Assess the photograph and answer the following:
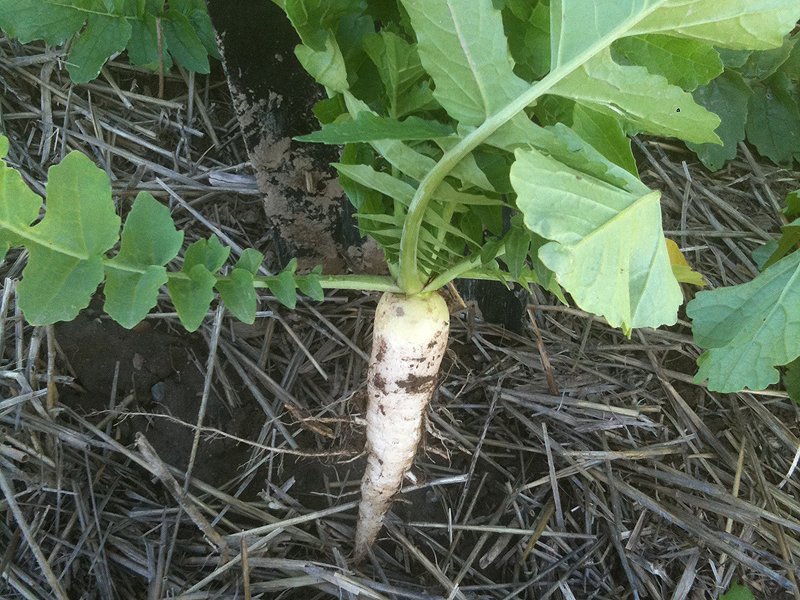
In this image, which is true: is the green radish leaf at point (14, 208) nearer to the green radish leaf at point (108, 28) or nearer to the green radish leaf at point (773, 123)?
the green radish leaf at point (108, 28)

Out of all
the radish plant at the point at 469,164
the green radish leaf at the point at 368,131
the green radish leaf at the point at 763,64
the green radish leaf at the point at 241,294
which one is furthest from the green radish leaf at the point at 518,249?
the green radish leaf at the point at 763,64

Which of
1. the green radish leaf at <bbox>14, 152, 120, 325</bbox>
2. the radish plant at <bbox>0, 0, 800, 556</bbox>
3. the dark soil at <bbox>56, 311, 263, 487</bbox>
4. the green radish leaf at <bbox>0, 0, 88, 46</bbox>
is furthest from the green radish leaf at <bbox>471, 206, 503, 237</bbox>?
the green radish leaf at <bbox>0, 0, 88, 46</bbox>

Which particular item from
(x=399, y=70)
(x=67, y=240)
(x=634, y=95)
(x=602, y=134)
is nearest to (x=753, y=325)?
(x=602, y=134)

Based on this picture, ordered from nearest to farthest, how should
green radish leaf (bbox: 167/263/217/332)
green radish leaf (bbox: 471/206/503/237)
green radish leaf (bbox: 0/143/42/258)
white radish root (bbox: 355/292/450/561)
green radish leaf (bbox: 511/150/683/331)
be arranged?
green radish leaf (bbox: 511/150/683/331) < green radish leaf (bbox: 0/143/42/258) < green radish leaf (bbox: 167/263/217/332) < green radish leaf (bbox: 471/206/503/237) < white radish root (bbox: 355/292/450/561)

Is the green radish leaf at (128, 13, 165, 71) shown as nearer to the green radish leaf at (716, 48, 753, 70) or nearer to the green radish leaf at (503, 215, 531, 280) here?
the green radish leaf at (503, 215, 531, 280)

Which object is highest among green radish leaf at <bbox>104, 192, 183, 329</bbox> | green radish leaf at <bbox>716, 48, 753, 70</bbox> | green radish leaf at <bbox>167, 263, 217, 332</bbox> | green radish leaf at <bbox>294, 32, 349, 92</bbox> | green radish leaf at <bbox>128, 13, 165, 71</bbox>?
green radish leaf at <bbox>294, 32, 349, 92</bbox>

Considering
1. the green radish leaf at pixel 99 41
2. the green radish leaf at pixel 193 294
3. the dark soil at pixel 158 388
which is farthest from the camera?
the dark soil at pixel 158 388
